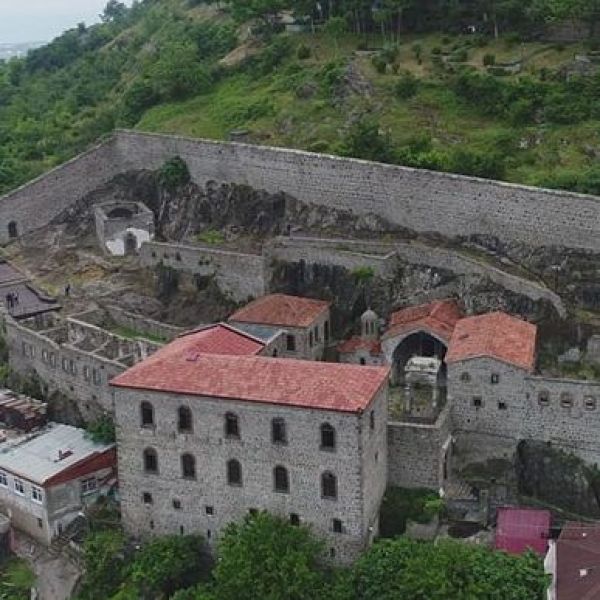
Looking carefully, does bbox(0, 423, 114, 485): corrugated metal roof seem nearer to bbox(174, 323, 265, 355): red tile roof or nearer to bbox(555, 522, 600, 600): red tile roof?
bbox(174, 323, 265, 355): red tile roof

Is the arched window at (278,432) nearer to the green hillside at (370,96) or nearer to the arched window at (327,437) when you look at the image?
the arched window at (327,437)

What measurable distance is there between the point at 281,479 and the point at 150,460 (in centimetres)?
484

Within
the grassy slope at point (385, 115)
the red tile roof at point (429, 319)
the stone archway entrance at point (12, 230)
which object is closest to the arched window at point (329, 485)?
the red tile roof at point (429, 319)

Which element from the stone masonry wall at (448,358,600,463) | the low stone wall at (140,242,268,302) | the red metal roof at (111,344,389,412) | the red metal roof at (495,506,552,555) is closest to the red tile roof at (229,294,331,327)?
the low stone wall at (140,242,268,302)

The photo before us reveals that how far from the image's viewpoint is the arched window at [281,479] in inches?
1391

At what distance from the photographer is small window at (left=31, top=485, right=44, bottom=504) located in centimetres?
4097

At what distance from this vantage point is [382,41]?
68.4m

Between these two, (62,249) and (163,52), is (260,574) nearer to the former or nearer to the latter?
(62,249)

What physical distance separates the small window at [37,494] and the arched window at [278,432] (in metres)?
10.9

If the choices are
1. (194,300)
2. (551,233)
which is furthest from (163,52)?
(551,233)

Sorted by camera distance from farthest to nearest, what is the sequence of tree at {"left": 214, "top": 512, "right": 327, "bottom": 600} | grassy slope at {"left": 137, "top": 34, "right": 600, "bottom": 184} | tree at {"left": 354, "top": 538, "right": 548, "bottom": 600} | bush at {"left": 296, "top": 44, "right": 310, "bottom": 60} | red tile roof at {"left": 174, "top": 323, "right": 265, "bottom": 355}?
1. bush at {"left": 296, "top": 44, "right": 310, "bottom": 60}
2. grassy slope at {"left": 137, "top": 34, "right": 600, "bottom": 184}
3. red tile roof at {"left": 174, "top": 323, "right": 265, "bottom": 355}
4. tree at {"left": 214, "top": 512, "right": 327, "bottom": 600}
5. tree at {"left": 354, "top": 538, "right": 548, "bottom": 600}

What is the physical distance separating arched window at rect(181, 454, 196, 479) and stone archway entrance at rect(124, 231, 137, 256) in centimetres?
2379

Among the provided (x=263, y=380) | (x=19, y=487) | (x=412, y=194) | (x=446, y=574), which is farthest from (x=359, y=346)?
(x=19, y=487)

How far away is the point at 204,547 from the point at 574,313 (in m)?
16.1
